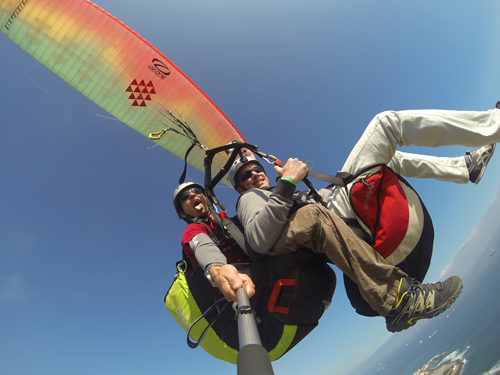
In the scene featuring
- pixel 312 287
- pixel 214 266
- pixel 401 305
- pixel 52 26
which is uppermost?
pixel 52 26

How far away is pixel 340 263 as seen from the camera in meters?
1.94

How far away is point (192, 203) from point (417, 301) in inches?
122

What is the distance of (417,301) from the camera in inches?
78.5

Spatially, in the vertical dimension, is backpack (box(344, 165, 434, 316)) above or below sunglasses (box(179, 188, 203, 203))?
below

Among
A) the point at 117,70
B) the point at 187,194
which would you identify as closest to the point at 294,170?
the point at 187,194

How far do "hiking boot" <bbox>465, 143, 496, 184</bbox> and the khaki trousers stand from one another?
2.05 metres

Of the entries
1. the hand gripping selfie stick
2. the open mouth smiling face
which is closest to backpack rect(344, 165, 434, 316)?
the hand gripping selfie stick

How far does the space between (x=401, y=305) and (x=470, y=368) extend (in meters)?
103

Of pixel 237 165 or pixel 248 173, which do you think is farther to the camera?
pixel 237 165

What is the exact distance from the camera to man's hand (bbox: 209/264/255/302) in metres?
1.38

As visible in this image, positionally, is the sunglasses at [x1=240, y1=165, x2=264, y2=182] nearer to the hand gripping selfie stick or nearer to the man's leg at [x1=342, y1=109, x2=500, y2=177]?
the man's leg at [x1=342, y1=109, x2=500, y2=177]

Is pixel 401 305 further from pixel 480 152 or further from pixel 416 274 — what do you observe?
pixel 480 152

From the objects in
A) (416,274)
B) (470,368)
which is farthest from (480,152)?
(470,368)

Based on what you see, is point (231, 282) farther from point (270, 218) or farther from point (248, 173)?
point (248, 173)
